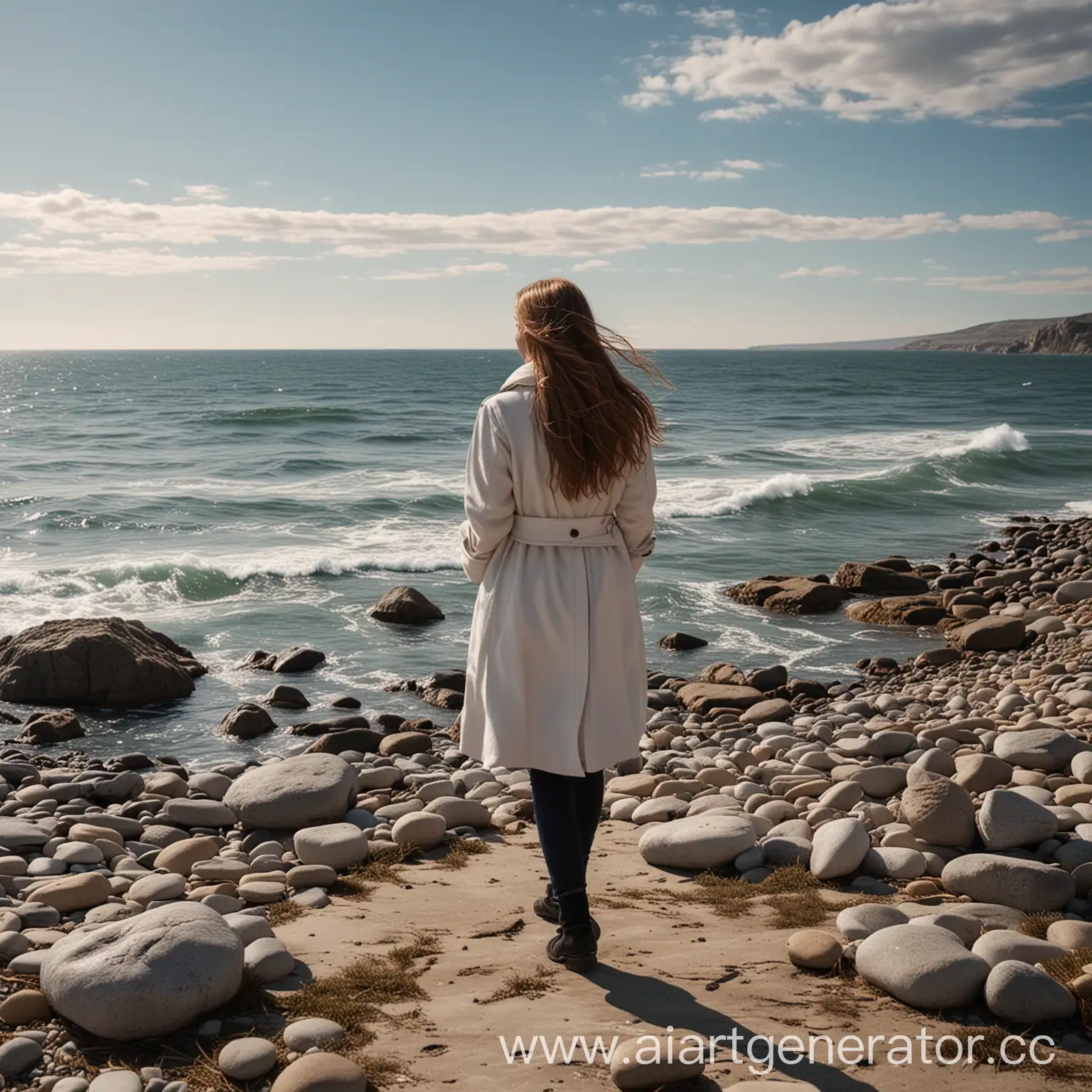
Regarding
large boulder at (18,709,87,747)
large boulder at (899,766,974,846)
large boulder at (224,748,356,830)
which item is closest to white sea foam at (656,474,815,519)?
large boulder at (18,709,87,747)

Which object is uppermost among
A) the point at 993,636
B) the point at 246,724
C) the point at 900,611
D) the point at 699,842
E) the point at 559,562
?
the point at 559,562

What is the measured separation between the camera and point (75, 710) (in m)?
9.45

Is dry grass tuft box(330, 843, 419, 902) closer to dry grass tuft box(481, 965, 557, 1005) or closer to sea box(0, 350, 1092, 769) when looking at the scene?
dry grass tuft box(481, 965, 557, 1005)

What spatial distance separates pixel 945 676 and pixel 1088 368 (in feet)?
356

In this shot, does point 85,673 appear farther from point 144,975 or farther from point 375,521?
point 375,521

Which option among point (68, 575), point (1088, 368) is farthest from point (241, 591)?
point (1088, 368)

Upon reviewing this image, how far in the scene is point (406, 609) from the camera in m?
12.8

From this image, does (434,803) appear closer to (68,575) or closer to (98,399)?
(68,575)

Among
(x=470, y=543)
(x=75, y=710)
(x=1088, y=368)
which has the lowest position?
(x=75, y=710)

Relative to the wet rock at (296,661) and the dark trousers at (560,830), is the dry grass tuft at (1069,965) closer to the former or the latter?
the dark trousers at (560,830)

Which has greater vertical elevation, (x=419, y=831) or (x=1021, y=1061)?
(x=1021, y=1061)

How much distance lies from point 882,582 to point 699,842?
10.8 metres

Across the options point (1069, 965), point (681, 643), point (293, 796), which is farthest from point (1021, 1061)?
point (681, 643)

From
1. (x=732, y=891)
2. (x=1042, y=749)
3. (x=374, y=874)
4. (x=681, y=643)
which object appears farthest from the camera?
(x=681, y=643)
